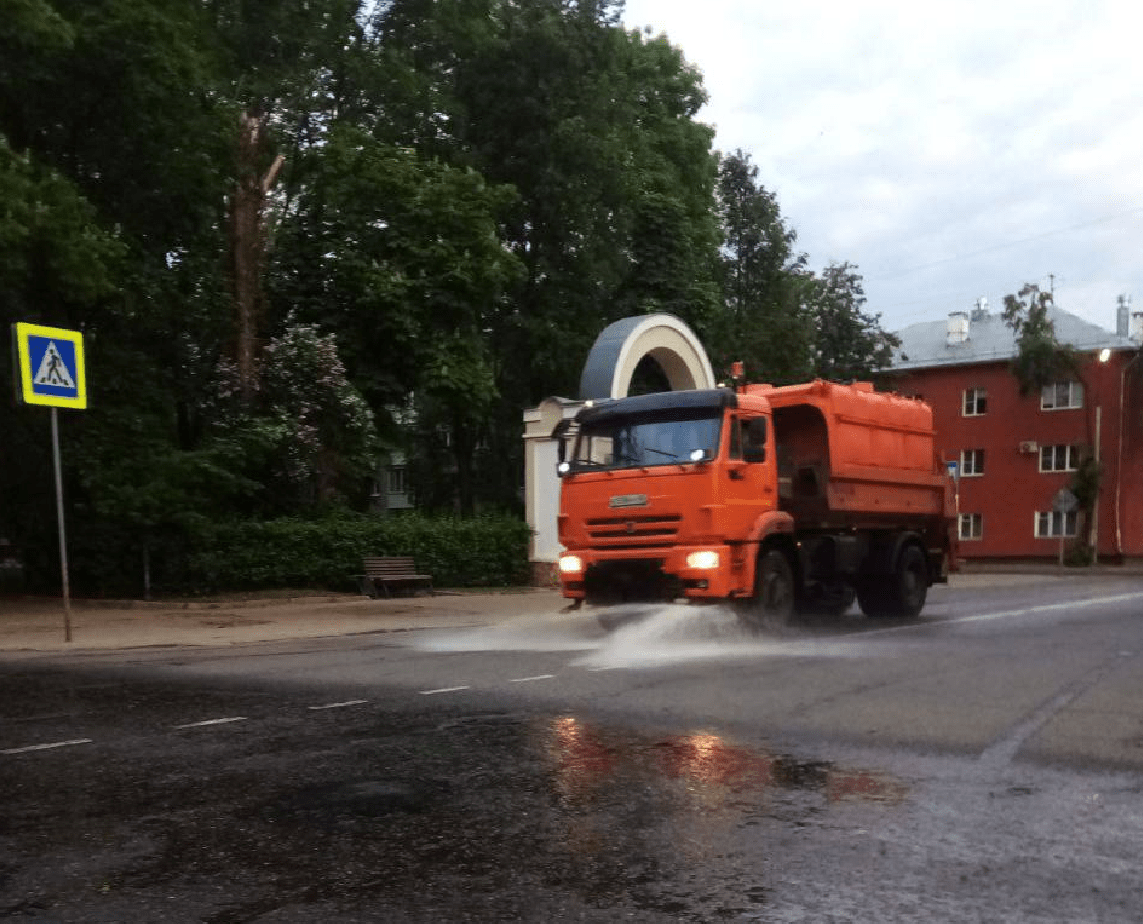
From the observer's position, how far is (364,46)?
31.2 m

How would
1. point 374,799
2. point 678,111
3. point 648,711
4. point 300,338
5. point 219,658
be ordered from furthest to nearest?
point 678,111 < point 300,338 < point 219,658 < point 648,711 < point 374,799

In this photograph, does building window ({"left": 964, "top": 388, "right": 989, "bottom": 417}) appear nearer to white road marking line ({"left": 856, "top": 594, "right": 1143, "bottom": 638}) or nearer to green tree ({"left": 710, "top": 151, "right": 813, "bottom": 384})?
green tree ({"left": 710, "top": 151, "right": 813, "bottom": 384})

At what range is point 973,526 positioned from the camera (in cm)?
5416

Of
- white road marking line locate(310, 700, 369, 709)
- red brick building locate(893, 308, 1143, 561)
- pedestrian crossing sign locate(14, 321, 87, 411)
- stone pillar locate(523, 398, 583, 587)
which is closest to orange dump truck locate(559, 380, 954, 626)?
white road marking line locate(310, 700, 369, 709)

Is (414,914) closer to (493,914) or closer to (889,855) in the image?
(493,914)

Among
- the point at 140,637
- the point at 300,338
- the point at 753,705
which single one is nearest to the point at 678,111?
the point at 300,338

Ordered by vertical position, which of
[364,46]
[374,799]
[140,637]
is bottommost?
[140,637]

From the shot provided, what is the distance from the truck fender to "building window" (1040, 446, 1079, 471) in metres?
41.8

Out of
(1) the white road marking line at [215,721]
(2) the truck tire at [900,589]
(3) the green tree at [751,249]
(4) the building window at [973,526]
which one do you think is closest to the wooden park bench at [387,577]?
(2) the truck tire at [900,589]

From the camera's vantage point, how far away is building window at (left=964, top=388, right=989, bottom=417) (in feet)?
178

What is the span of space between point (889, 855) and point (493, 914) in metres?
1.60

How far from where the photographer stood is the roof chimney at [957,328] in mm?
59500

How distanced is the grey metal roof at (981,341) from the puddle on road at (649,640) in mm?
40602

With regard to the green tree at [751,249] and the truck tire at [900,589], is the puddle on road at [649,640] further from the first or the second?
the green tree at [751,249]
